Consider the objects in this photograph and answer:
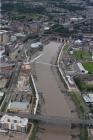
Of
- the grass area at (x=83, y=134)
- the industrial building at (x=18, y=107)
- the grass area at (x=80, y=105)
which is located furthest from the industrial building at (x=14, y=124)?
the grass area at (x=80, y=105)

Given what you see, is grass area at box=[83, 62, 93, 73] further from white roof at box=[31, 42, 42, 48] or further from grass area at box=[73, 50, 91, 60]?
white roof at box=[31, 42, 42, 48]

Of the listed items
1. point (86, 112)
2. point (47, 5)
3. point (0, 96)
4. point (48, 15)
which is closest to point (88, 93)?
point (86, 112)

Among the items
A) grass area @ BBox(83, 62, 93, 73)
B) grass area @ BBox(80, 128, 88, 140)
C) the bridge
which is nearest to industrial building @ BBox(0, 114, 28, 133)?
the bridge

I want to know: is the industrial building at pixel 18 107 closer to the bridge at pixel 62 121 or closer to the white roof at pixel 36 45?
the bridge at pixel 62 121

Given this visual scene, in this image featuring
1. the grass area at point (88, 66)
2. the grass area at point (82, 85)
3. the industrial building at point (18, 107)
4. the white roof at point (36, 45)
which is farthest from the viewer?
the white roof at point (36, 45)

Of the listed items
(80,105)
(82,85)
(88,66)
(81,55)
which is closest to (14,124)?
(80,105)
